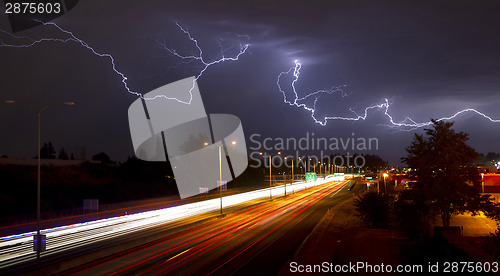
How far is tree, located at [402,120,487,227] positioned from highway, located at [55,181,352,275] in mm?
8103

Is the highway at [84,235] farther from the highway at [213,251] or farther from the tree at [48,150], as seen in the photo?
the tree at [48,150]

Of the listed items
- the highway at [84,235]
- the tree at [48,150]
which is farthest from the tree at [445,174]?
the tree at [48,150]

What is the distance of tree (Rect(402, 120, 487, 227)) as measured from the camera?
26172mm

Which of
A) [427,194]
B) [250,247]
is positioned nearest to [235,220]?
[250,247]

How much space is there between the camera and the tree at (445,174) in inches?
1030

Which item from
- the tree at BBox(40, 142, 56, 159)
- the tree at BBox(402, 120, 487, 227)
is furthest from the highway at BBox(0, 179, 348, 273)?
the tree at BBox(40, 142, 56, 159)

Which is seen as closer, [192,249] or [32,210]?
[192,249]

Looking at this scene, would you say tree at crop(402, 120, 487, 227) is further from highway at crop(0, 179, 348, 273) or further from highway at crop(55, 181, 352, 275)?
highway at crop(0, 179, 348, 273)

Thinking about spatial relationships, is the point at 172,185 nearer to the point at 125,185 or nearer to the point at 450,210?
the point at 125,185

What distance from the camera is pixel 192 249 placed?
21.0 m

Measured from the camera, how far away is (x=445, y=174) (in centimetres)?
2709

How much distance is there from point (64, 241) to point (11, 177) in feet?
105

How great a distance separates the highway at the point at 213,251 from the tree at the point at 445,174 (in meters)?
8.10

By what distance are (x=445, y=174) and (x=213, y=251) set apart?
15.7 m
